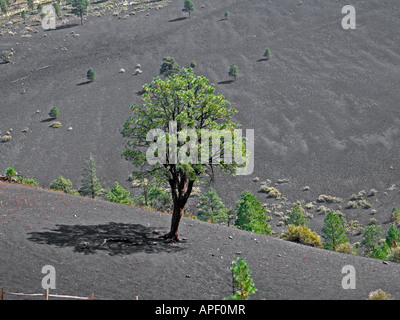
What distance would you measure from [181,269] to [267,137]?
71882 millimetres

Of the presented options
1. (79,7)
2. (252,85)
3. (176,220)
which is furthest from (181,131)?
(79,7)

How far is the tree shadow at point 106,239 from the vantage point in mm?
22203

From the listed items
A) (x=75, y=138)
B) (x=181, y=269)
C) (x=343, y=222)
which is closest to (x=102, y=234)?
(x=181, y=269)

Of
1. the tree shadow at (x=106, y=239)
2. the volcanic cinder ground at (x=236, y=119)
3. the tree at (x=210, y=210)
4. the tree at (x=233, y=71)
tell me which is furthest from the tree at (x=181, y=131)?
the tree at (x=233, y=71)

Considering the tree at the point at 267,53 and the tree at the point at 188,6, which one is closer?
the tree at the point at 267,53

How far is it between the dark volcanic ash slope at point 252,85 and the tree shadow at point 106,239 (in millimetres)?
48398

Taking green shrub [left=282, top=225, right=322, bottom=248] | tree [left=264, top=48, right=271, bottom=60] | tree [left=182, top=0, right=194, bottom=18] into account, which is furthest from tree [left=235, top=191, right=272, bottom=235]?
tree [left=182, top=0, right=194, bottom=18]

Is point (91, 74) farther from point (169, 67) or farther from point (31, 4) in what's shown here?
point (31, 4)

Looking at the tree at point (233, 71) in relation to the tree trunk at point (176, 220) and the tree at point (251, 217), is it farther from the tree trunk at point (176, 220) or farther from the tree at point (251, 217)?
the tree trunk at point (176, 220)

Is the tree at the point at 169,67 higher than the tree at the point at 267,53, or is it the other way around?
the tree at the point at 267,53

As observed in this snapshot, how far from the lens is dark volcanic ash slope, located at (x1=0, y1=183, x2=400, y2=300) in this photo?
18.7 metres

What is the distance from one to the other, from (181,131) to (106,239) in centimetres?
786

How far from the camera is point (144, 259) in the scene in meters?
21.8

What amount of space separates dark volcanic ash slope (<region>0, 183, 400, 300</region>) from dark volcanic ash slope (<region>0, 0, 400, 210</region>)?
151 ft
